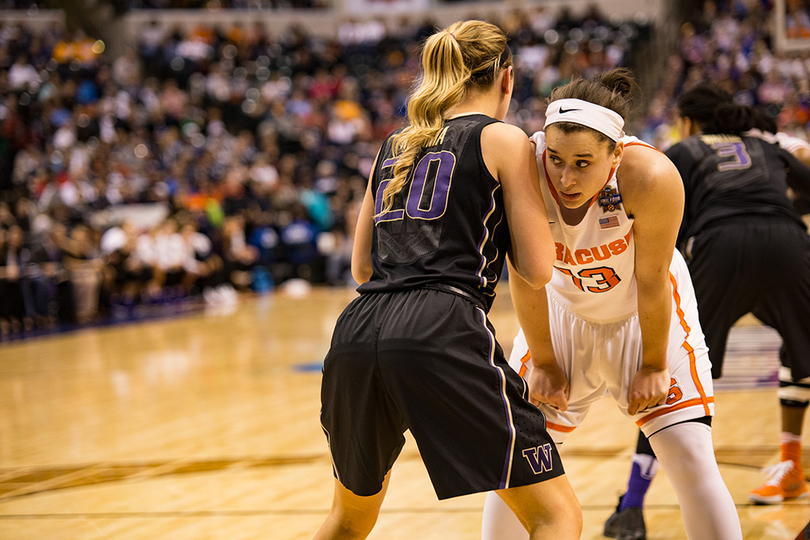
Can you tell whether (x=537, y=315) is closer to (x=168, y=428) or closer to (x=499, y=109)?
(x=499, y=109)

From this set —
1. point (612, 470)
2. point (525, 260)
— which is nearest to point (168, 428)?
point (612, 470)

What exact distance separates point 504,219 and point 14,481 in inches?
138

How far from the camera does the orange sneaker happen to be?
334 centimetres

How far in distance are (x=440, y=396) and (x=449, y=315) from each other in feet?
0.62

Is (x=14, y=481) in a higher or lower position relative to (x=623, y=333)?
lower

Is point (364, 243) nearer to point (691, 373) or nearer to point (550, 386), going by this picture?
point (550, 386)

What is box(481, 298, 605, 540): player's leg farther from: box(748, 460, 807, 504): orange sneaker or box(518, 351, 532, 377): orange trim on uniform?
box(748, 460, 807, 504): orange sneaker

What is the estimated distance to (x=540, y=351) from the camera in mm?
2391

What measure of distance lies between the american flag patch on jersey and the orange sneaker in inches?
71.2

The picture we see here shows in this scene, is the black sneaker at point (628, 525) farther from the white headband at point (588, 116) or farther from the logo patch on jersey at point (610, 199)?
the white headband at point (588, 116)

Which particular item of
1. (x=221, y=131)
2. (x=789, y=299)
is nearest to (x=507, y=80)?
(x=789, y=299)

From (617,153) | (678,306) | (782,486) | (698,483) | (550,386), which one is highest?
(617,153)

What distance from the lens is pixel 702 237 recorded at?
10.8 feet

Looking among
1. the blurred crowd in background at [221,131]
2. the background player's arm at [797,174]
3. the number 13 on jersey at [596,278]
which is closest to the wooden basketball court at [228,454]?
the number 13 on jersey at [596,278]
